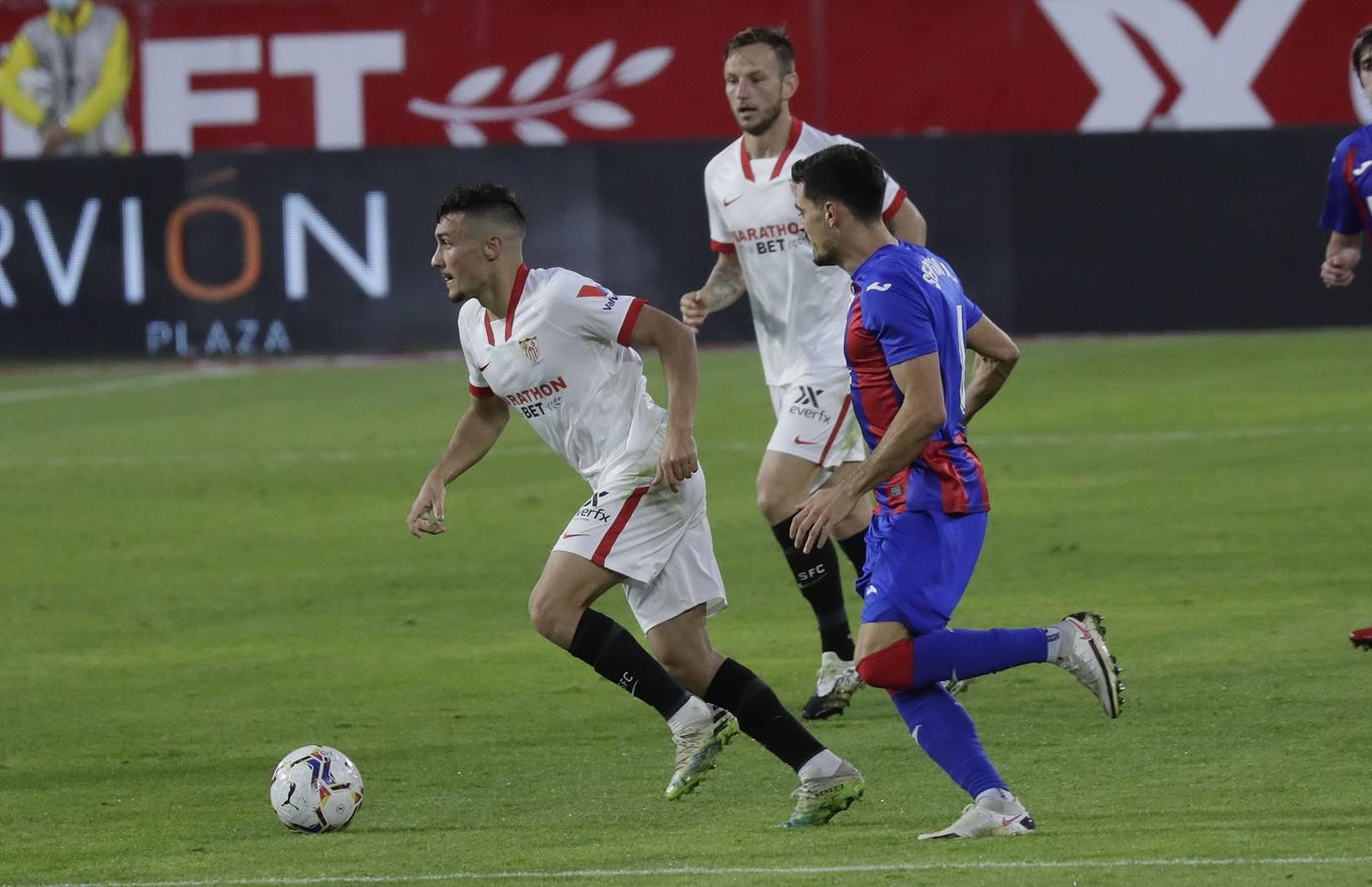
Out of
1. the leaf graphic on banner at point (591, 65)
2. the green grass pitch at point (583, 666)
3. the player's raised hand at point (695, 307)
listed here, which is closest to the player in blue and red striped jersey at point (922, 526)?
the green grass pitch at point (583, 666)

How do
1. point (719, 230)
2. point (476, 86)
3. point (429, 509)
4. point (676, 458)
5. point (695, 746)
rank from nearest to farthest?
1. point (676, 458)
2. point (695, 746)
3. point (429, 509)
4. point (719, 230)
5. point (476, 86)

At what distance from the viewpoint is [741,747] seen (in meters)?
8.22

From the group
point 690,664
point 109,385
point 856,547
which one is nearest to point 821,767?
point 690,664

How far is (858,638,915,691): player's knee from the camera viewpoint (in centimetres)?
635

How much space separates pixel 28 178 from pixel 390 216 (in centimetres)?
345

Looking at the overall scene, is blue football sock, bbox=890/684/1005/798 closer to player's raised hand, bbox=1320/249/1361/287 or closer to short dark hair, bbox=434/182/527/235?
short dark hair, bbox=434/182/527/235

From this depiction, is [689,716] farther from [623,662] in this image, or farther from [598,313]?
[598,313]

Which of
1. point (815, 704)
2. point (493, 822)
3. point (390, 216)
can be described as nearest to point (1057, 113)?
point (390, 216)

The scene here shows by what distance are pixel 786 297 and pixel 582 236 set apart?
12426 mm

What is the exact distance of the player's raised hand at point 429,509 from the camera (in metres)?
7.38

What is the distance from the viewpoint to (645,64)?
27594mm

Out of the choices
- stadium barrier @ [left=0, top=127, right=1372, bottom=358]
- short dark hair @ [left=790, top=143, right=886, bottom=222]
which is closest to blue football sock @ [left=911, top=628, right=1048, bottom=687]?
short dark hair @ [left=790, top=143, right=886, bottom=222]

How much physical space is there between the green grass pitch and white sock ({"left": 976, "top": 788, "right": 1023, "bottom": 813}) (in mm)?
119

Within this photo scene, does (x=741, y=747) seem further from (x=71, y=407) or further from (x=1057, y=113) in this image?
(x=1057, y=113)
